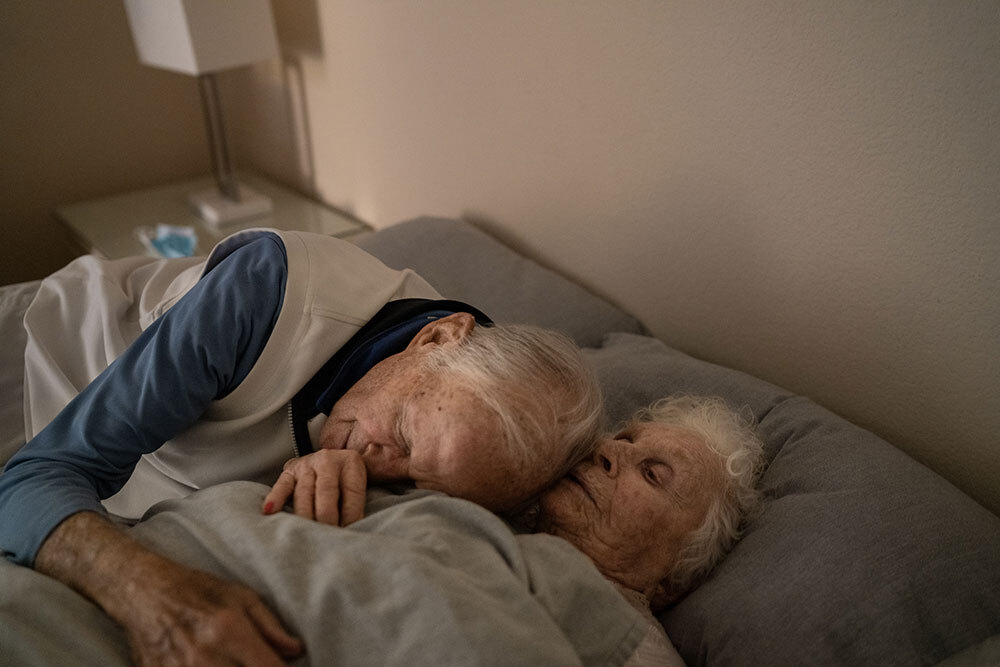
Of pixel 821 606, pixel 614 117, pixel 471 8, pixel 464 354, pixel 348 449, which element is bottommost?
pixel 821 606

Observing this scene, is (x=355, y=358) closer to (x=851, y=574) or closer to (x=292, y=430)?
(x=292, y=430)

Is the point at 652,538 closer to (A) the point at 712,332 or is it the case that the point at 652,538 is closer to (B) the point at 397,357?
(B) the point at 397,357

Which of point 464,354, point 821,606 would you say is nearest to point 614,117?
point 464,354

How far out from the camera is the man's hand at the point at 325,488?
0.94 meters

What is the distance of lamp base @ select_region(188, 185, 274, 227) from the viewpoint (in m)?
2.55

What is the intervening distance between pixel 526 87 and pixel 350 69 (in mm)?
805

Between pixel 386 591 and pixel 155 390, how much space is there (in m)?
0.45

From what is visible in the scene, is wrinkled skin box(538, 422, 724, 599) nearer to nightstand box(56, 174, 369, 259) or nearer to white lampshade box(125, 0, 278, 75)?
nightstand box(56, 174, 369, 259)

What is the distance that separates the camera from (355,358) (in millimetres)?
1137

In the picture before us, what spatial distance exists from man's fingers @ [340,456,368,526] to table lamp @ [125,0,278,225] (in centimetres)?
169

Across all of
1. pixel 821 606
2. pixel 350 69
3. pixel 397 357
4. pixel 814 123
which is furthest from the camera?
pixel 350 69

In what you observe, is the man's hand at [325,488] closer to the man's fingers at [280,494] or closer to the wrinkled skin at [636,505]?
the man's fingers at [280,494]

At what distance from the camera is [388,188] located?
95.2 inches

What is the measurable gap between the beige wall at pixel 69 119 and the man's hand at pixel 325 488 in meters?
2.08
